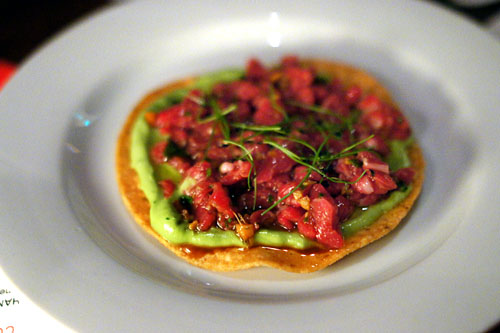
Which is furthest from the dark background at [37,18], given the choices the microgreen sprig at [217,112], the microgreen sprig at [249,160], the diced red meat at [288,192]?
the diced red meat at [288,192]

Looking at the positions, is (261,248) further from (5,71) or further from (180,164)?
(5,71)

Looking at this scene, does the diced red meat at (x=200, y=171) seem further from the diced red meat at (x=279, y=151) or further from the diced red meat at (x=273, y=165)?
the diced red meat at (x=273, y=165)

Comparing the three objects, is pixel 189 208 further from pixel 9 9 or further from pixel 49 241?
pixel 9 9

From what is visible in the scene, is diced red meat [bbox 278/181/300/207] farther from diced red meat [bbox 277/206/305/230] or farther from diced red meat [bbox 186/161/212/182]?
diced red meat [bbox 186/161/212/182]

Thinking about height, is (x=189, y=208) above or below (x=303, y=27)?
below

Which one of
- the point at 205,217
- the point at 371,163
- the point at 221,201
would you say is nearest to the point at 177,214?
the point at 205,217

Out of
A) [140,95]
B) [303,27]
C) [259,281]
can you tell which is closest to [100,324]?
[259,281]
